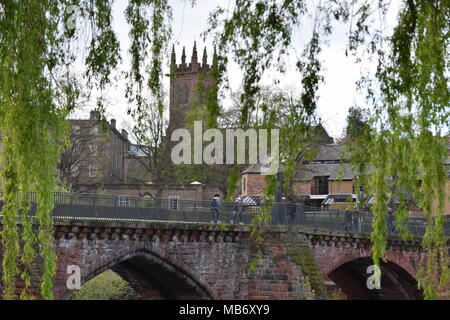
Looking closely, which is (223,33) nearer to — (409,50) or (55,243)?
(409,50)

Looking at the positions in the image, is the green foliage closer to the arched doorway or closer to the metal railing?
the metal railing

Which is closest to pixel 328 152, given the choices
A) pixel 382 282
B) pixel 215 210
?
pixel 382 282

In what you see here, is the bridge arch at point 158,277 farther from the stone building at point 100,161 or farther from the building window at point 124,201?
the stone building at point 100,161

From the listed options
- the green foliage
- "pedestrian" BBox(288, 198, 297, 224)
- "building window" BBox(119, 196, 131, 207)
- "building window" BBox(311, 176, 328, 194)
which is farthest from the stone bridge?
"building window" BBox(311, 176, 328, 194)

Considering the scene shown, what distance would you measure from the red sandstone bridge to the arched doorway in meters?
6.20

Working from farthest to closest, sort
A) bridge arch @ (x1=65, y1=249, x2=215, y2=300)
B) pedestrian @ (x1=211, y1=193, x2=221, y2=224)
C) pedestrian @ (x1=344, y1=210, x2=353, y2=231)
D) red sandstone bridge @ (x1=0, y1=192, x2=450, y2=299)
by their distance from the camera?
pedestrian @ (x1=344, y1=210, x2=353, y2=231), pedestrian @ (x1=211, y1=193, x2=221, y2=224), bridge arch @ (x1=65, y1=249, x2=215, y2=300), red sandstone bridge @ (x1=0, y1=192, x2=450, y2=299)

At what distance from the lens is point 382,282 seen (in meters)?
47.2

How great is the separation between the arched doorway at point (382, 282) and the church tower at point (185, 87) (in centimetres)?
1220

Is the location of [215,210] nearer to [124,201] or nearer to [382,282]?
[124,201]

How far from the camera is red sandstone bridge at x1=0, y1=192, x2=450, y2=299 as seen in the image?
28.3 metres

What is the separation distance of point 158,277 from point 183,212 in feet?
9.37

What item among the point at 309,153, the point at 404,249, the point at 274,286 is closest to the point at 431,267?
the point at 309,153

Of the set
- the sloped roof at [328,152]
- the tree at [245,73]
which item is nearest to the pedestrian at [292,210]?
the tree at [245,73]

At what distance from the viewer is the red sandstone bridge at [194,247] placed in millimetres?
28266
